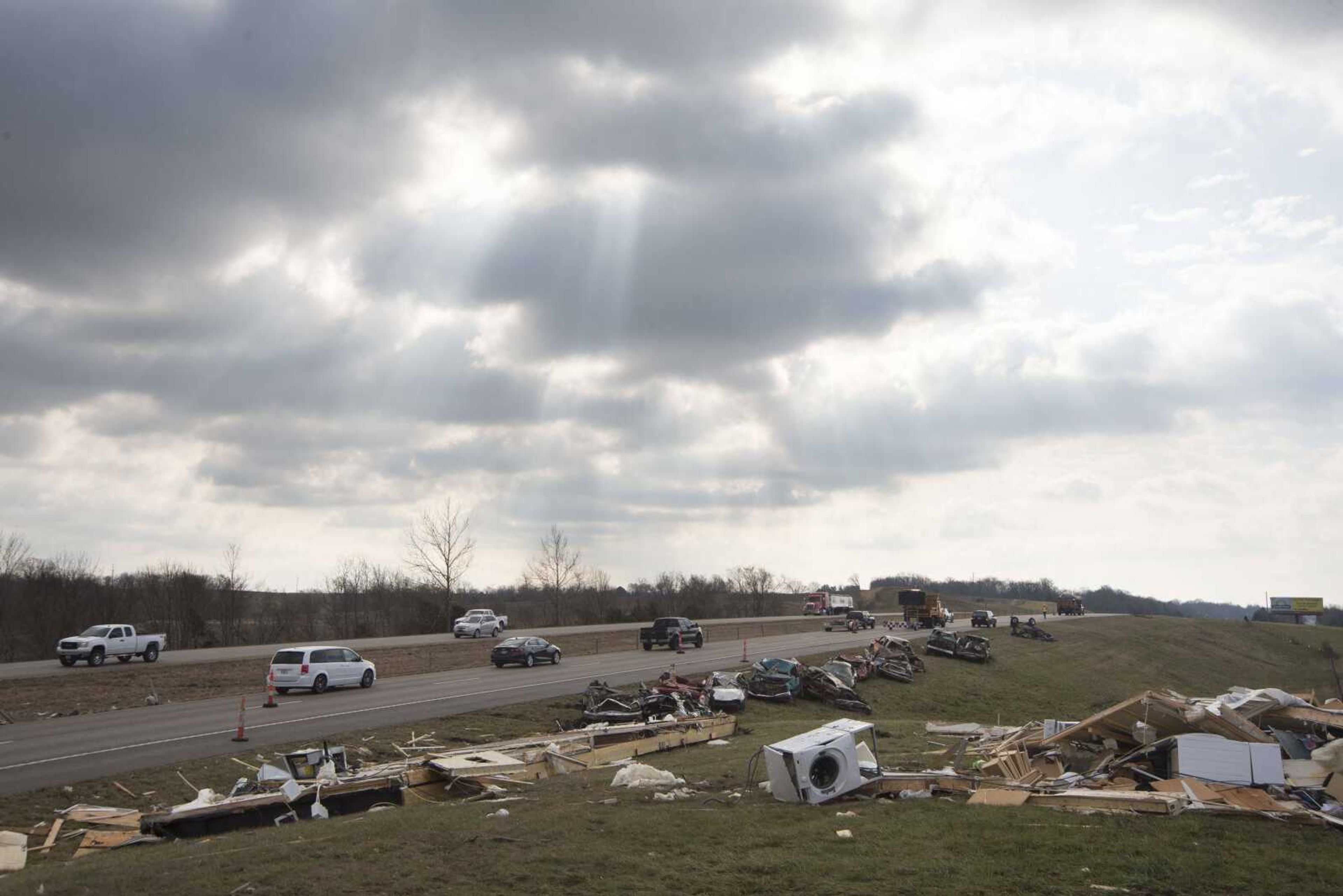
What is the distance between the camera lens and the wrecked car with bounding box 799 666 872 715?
37156 mm

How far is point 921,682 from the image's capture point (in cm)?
4741

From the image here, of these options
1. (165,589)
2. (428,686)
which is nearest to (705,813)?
(428,686)

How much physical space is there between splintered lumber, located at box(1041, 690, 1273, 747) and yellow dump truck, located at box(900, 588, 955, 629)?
69.4m

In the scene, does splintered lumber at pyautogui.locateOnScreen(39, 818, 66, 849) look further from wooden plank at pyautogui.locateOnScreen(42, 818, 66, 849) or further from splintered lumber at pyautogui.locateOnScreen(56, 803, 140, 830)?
splintered lumber at pyautogui.locateOnScreen(56, 803, 140, 830)

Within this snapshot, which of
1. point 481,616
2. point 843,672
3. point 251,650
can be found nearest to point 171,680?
point 251,650

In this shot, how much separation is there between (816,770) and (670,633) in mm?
45124

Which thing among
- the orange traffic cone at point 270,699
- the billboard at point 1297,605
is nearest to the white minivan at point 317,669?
the orange traffic cone at point 270,699

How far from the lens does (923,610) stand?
285ft

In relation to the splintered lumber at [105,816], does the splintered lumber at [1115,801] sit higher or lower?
higher

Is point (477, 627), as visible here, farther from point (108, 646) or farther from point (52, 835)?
point (52, 835)

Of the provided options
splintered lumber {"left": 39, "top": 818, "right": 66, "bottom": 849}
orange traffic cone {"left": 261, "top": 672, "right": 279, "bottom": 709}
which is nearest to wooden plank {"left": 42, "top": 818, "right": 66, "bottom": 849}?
splintered lumber {"left": 39, "top": 818, "right": 66, "bottom": 849}

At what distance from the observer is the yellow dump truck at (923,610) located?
86.1m

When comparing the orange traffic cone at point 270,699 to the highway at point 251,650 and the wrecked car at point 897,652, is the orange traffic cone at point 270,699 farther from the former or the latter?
the wrecked car at point 897,652

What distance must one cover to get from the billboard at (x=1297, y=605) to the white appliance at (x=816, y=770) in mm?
185690
